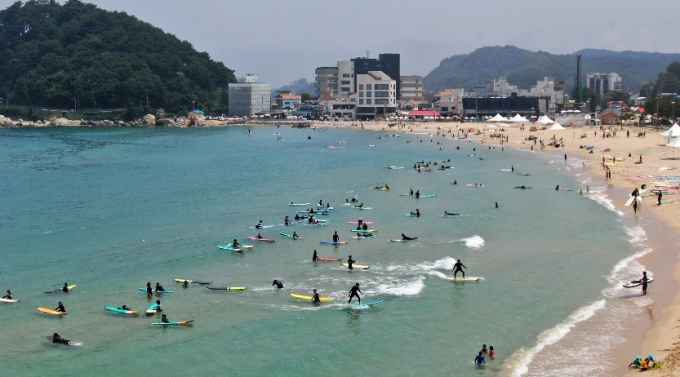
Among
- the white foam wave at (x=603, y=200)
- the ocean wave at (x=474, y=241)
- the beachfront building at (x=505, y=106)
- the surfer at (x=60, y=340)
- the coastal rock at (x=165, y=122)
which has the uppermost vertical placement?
the beachfront building at (x=505, y=106)

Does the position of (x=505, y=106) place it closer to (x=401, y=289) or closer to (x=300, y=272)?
(x=300, y=272)

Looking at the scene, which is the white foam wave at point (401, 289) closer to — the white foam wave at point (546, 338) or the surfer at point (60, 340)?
the white foam wave at point (546, 338)

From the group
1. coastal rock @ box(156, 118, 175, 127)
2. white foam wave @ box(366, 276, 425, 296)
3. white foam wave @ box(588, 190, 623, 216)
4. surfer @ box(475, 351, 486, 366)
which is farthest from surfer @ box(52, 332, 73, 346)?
coastal rock @ box(156, 118, 175, 127)

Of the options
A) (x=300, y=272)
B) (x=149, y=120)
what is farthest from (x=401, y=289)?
(x=149, y=120)

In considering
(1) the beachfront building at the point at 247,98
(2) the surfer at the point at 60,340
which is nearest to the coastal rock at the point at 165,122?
(1) the beachfront building at the point at 247,98

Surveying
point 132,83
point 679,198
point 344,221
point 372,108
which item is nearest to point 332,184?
point 344,221

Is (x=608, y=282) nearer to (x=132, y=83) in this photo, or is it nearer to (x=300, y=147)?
(x=300, y=147)
